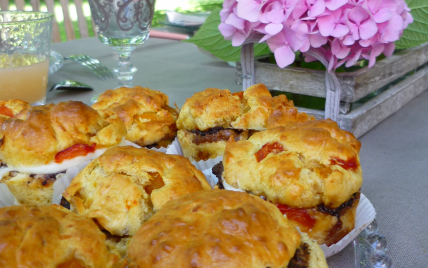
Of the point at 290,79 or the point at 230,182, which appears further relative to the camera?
the point at 290,79

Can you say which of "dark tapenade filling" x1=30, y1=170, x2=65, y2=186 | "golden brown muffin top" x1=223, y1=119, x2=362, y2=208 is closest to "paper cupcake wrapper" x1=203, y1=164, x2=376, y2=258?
"golden brown muffin top" x1=223, y1=119, x2=362, y2=208

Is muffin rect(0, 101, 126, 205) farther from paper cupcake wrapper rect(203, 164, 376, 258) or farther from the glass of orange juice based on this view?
the glass of orange juice

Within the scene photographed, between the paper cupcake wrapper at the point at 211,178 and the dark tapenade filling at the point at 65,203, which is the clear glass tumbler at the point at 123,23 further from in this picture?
the dark tapenade filling at the point at 65,203

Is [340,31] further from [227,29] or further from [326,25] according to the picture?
Answer: [227,29]

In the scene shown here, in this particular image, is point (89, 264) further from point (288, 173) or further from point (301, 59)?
point (301, 59)

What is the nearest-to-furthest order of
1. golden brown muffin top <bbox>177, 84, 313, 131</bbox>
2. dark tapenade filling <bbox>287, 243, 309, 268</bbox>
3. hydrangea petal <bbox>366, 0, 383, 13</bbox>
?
dark tapenade filling <bbox>287, 243, 309, 268</bbox>
golden brown muffin top <bbox>177, 84, 313, 131</bbox>
hydrangea petal <bbox>366, 0, 383, 13</bbox>

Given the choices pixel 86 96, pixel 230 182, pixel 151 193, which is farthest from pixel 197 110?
pixel 86 96
